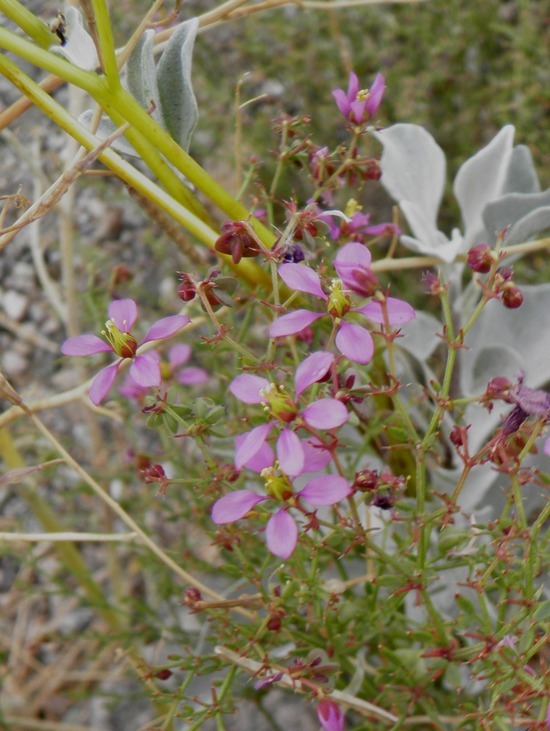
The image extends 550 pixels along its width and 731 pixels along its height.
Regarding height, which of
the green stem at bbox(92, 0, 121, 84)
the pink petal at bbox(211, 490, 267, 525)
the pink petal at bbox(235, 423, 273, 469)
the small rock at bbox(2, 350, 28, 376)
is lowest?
the small rock at bbox(2, 350, 28, 376)

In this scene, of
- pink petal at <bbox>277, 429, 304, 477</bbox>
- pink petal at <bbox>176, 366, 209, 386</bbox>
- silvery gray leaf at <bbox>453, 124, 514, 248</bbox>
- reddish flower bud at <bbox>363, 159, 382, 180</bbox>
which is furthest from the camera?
pink petal at <bbox>176, 366, 209, 386</bbox>

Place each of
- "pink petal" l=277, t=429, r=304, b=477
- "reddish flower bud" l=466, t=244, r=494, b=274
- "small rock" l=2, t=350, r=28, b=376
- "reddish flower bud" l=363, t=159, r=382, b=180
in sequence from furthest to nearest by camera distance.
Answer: "small rock" l=2, t=350, r=28, b=376, "reddish flower bud" l=363, t=159, r=382, b=180, "reddish flower bud" l=466, t=244, r=494, b=274, "pink petal" l=277, t=429, r=304, b=477

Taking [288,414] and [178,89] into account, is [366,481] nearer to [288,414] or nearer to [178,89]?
[288,414]

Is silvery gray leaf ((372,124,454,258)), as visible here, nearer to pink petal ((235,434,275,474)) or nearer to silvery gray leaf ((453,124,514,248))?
silvery gray leaf ((453,124,514,248))

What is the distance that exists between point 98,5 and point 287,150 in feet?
0.56

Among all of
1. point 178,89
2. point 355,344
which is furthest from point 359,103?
point 355,344

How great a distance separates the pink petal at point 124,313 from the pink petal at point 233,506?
0.42 feet

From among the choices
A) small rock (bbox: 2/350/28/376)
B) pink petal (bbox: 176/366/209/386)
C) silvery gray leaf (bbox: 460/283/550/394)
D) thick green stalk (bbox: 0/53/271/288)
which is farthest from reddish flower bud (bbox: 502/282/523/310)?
small rock (bbox: 2/350/28/376)

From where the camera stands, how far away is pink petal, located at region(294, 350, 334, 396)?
1.64 feet

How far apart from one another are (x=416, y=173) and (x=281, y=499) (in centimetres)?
48

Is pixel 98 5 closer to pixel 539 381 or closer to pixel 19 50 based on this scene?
pixel 19 50

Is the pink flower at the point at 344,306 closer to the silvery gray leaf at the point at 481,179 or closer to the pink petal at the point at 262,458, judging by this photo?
the pink petal at the point at 262,458

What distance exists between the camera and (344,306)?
0.52 m

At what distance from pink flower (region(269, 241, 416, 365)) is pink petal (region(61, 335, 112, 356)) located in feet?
0.39
